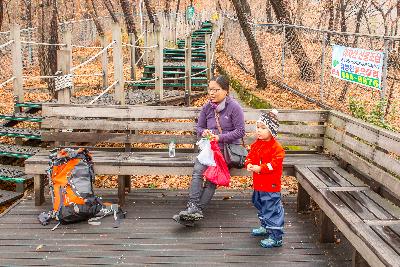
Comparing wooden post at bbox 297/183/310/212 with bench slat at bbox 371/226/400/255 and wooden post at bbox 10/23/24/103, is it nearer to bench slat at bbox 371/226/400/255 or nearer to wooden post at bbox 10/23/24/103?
bench slat at bbox 371/226/400/255

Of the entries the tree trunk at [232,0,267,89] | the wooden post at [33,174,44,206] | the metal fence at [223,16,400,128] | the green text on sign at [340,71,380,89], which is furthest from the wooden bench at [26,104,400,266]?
the tree trunk at [232,0,267,89]

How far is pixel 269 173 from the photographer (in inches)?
218

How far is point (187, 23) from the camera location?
3034 centimetres

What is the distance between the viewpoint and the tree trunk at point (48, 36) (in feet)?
40.5

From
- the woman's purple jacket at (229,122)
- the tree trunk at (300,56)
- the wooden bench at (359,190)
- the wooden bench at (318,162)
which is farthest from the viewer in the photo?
the tree trunk at (300,56)

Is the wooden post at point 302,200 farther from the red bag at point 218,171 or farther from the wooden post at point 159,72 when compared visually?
the wooden post at point 159,72

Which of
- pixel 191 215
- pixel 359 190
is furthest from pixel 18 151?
pixel 359 190

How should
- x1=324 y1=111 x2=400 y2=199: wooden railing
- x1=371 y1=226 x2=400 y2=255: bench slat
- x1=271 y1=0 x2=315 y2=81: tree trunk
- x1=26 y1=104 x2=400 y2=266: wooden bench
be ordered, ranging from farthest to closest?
x1=271 y1=0 x2=315 y2=81: tree trunk → x1=324 y1=111 x2=400 y2=199: wooden railing → x1=26 y1=104 x2=400 y2=266: wooden bench → x1=371 y1=226 x2=400 y2=255: bench slat

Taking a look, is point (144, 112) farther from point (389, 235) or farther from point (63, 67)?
point (389, 235)

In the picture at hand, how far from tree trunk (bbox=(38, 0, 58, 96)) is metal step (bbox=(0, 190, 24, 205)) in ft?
16.3

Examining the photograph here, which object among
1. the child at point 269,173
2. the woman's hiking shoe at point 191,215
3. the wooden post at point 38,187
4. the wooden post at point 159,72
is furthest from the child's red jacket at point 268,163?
the wooden post at point 159,72

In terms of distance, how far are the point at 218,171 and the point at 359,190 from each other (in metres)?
1.70

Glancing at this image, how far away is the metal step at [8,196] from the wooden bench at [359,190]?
420 cm

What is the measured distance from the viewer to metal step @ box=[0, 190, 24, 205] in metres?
7.30
